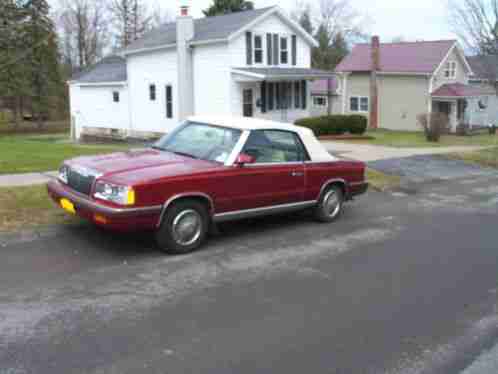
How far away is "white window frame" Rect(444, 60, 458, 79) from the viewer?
40575mm

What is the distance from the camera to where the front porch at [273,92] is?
25312mm

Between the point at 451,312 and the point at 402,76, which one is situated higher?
the point at 402,76

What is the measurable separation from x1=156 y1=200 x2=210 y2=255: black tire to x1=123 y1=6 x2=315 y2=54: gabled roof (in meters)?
19.0

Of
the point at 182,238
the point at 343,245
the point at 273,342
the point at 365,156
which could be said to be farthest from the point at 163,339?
the point at 365,156

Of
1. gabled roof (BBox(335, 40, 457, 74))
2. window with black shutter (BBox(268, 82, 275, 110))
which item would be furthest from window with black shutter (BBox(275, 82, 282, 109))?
gabled roof (BBox(335, 40, 457, 74))

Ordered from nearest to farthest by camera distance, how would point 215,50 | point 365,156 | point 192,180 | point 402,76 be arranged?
point 192,180 < point 365,156 < point 215,50 < point 402,76

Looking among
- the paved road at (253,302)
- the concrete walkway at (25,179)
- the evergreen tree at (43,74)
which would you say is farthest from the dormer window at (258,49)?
the evergreen tree at (43,74)

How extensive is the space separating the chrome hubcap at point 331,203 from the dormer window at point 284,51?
1991 cm

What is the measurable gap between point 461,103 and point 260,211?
36.6 meters

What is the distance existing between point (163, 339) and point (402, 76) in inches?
1521

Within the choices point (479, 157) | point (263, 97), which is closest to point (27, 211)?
point (479, 157)

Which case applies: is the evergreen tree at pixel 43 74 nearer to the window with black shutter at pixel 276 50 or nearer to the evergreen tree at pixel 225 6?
the evergreen tree at pixel 225 6

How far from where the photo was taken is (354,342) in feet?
15.2

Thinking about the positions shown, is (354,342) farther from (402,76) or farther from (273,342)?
(402,76)
